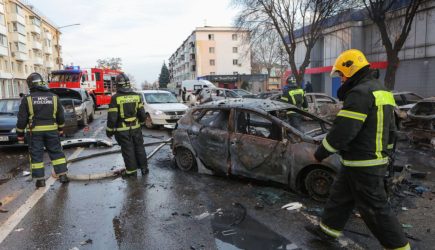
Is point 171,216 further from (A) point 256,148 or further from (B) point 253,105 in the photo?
(B) point 253,105

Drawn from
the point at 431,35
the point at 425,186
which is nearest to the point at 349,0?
the point at 431,35

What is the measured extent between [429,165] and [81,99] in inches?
515

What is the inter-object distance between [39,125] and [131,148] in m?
1.58

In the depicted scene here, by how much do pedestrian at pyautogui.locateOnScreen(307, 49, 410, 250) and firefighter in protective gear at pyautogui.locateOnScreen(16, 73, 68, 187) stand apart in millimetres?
4768

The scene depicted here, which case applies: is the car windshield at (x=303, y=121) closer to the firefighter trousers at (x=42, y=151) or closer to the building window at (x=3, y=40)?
the firefighter trousers at (x=42, y=151)

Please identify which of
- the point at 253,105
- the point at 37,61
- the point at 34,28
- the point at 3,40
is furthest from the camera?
the point at 37,61

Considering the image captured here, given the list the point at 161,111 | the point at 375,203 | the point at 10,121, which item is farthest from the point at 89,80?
the point at 375,203

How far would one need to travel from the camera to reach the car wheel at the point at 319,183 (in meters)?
5.33

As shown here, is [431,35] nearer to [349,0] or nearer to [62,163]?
[349,0]

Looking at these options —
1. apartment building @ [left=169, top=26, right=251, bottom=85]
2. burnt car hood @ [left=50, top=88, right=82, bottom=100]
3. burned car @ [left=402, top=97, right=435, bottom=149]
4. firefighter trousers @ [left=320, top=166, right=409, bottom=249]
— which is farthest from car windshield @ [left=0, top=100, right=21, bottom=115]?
apartment building @ [left=169, top=26, right=251, bottom=85]

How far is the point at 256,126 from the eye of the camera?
6.20 metres

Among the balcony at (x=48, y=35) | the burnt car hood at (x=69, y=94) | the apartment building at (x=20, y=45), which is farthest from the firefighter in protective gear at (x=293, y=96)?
the balcony at (x=48, y=35)

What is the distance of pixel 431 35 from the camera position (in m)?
23.6

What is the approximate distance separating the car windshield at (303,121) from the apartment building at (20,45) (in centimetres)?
3821
